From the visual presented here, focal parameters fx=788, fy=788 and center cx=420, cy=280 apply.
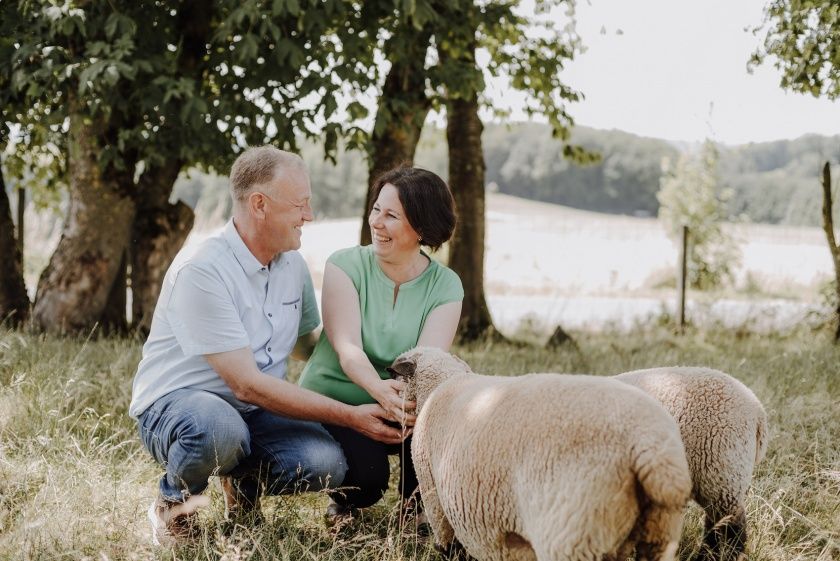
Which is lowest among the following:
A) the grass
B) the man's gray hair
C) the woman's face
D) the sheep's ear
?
the grass

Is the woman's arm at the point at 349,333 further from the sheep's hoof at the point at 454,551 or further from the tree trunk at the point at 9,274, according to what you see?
the tree trunk at the point at 9,274

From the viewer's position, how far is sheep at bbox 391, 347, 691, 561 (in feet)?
6.56

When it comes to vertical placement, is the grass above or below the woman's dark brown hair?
below

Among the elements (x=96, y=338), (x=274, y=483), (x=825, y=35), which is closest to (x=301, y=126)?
(x=96, y=338)

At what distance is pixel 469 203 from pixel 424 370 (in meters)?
5.66

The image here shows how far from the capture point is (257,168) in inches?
130

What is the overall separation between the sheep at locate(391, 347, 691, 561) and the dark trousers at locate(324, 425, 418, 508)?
938 millimetres

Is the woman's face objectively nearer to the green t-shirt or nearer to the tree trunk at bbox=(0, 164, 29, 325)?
the green t-shirt

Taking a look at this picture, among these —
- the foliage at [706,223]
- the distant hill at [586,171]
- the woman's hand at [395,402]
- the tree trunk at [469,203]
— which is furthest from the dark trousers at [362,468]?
the distant hill at [586,171]

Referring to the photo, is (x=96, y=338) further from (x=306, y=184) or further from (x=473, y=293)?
(x=306, y=184)

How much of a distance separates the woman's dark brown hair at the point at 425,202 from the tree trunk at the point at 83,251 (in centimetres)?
418

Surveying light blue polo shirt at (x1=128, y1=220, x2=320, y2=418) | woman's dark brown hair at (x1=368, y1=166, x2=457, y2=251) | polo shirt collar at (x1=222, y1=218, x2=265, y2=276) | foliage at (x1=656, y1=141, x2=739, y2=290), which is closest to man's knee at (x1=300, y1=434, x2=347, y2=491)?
light blue polo shirt at (x1=128, y1=220, x2=320, y2=418)

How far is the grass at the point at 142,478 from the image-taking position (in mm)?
2971

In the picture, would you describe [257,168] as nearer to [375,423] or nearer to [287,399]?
[287,399]
